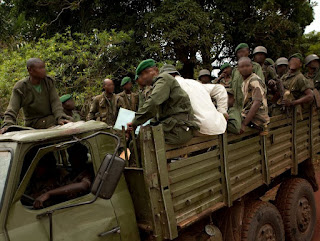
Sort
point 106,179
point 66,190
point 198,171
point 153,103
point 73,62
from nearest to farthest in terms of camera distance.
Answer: point 106,179
point 66,190
point 153,103
point 198,171
point 73,62

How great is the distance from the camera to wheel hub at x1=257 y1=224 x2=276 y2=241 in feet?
11.3

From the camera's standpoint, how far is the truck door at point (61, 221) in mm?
1884

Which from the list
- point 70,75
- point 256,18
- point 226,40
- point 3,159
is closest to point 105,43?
point 70,75

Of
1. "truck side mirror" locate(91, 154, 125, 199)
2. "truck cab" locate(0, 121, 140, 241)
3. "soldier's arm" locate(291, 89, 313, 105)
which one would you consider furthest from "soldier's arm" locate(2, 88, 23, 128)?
"soldier's arm" locate(291, 89, 313, 105)

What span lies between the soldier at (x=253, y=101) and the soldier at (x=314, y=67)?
2954 millimetres

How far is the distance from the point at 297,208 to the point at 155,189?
260 centimetres

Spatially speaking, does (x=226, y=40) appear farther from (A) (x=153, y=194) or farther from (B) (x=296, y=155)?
(A) (x=153, y=194)

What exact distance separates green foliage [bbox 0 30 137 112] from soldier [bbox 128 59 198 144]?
175 inches

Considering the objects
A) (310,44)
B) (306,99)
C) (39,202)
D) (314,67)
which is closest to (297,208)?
(306,99)

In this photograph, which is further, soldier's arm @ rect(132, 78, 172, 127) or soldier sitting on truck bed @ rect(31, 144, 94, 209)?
soldier's arm @ rect(132, 78, 172, 127)

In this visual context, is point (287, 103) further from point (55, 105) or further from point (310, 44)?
point (310, 44)

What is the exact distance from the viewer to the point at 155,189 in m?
2.42

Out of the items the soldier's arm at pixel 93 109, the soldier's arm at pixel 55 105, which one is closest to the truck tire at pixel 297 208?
A: the soldier's arm at pixel 55 105

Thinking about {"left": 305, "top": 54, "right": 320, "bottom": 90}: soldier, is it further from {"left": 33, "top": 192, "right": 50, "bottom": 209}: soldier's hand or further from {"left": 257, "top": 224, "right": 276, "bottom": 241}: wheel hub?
{"left": 33, "top": 192, "right": 50, "bottom": 209}: soldier's hand
